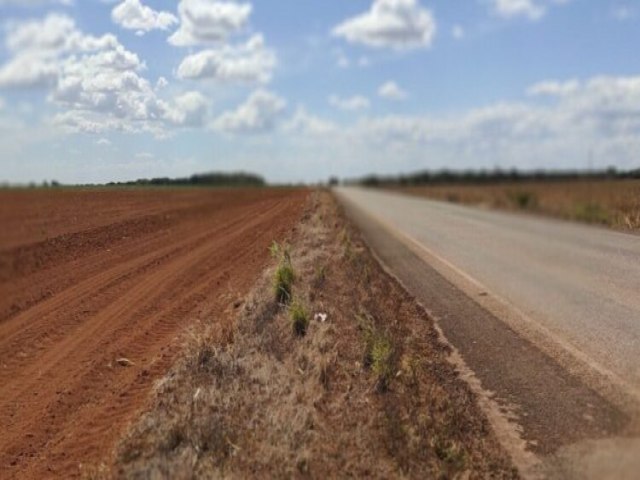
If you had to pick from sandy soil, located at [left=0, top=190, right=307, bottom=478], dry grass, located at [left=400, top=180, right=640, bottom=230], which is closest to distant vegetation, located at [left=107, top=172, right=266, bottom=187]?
sandy soil, located at [left=0, top=190, right=307, bottom=478]

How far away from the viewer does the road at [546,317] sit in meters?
5.37

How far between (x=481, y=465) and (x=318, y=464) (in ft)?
3.57

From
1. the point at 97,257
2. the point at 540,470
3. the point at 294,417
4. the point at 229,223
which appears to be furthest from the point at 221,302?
the point at 229,223

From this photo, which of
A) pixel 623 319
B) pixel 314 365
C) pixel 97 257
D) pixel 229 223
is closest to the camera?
pixel 314 365

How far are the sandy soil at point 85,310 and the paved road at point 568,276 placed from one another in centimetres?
418

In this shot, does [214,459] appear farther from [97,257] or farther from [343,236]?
[343,236]

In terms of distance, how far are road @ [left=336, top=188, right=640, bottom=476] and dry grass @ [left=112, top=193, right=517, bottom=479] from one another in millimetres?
545

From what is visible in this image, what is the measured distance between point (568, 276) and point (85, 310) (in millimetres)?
7537

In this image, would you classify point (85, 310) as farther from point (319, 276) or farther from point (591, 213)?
point (591, 213)

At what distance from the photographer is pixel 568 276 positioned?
37.2ft

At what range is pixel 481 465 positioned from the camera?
4359 mm

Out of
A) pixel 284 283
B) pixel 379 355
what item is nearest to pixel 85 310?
pixel 284 283

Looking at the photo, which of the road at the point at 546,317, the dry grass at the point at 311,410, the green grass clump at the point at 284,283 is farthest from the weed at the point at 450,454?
the green grass clump at the point at 284,283

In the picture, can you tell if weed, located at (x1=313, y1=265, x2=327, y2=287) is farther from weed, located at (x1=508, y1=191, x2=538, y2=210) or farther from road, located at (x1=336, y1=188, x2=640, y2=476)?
weed, located at (x1=508, y1=191, x2=538, y2=210)
